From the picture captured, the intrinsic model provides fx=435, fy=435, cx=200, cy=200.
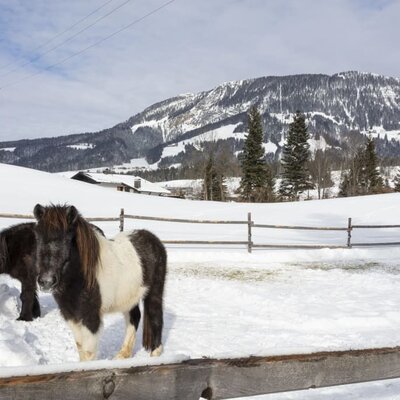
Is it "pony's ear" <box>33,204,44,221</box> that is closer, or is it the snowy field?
"pony's ear" <box>33,204,44,221</box>

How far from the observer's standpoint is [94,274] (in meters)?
3.83

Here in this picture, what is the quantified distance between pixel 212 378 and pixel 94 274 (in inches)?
90.7

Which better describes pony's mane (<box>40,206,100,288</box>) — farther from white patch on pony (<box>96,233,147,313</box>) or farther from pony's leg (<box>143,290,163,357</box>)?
pony's leg (<box>143,290,163,357</box>)

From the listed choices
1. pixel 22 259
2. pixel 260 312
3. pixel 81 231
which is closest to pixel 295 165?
pixel 260 312

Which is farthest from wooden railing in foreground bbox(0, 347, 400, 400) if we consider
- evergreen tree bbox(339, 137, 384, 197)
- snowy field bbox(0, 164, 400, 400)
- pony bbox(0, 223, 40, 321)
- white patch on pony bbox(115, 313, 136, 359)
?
evergreen tree bbox(339, 137, 384, 197)

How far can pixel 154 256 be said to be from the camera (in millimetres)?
4723

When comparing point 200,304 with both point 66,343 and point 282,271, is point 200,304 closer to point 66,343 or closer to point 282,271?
point 66,343

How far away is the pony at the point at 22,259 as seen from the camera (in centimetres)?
584

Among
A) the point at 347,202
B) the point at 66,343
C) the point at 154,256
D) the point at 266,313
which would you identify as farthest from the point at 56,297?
the point at 347,202

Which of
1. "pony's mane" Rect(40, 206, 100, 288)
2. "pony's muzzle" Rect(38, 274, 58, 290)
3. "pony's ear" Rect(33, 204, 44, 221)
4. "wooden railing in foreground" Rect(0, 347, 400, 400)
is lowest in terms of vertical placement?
"wooden railing in foreground" Rect(0, 347, 400, 400)

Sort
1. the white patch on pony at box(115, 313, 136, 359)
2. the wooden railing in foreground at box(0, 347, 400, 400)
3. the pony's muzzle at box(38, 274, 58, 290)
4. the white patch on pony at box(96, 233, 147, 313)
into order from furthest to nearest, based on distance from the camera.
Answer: the white patch on pony at box(115, 313, 136, 359) < the white patch on pony at box(96, 233, 147, 313) < the pony's muzzle at box(38, 274, 58, 290) < the wooden railing in foreground at box(0, 347, 400, 400)

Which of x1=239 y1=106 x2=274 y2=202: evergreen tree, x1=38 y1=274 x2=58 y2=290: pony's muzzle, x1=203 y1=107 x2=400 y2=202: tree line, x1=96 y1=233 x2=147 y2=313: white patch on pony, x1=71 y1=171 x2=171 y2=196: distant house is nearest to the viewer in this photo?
x1=38 y1=274 x2=58 y2=290: pony's muzzle

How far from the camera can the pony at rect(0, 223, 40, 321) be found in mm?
5844

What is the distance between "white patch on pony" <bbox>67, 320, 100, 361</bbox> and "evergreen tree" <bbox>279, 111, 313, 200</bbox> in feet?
150
